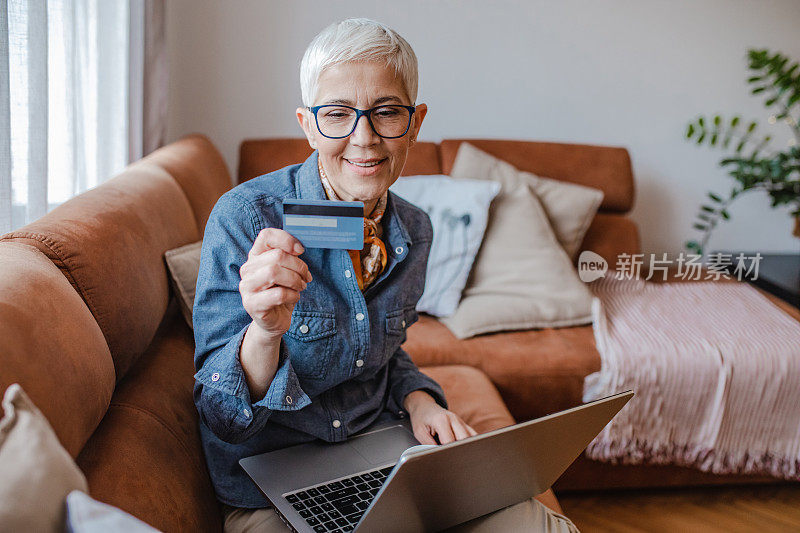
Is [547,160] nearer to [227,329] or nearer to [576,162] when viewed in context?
[576,162]

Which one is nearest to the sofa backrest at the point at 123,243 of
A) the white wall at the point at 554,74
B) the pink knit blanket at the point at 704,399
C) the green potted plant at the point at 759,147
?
the white wall at the point at 554,74

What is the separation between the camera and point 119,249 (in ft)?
3.37

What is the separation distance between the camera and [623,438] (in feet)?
5.73

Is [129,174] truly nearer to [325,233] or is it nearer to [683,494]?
[325,233]

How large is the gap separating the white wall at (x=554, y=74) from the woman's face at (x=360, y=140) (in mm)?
1533

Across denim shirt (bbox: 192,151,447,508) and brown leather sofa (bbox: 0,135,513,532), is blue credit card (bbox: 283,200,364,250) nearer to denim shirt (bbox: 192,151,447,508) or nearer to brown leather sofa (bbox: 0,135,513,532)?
denim shirt (bbox: 192,151,447,508)

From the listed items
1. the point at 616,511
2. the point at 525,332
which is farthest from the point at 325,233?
the point at 616,511

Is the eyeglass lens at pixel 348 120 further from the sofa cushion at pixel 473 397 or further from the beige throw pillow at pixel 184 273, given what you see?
the sofa cushion at pixel 473 397

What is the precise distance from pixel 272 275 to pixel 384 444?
17.9 inches

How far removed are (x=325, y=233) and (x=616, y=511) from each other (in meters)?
1.45

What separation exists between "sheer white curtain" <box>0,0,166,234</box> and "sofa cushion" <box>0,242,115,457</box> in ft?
1.15

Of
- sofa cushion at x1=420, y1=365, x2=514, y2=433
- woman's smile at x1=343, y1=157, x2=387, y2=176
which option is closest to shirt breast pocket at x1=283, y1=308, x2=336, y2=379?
woman's smile at x1=343, y1=157, x2=387, y2=176

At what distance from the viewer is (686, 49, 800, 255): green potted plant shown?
8.32 ft

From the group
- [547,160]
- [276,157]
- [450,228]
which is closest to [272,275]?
[450,228]
